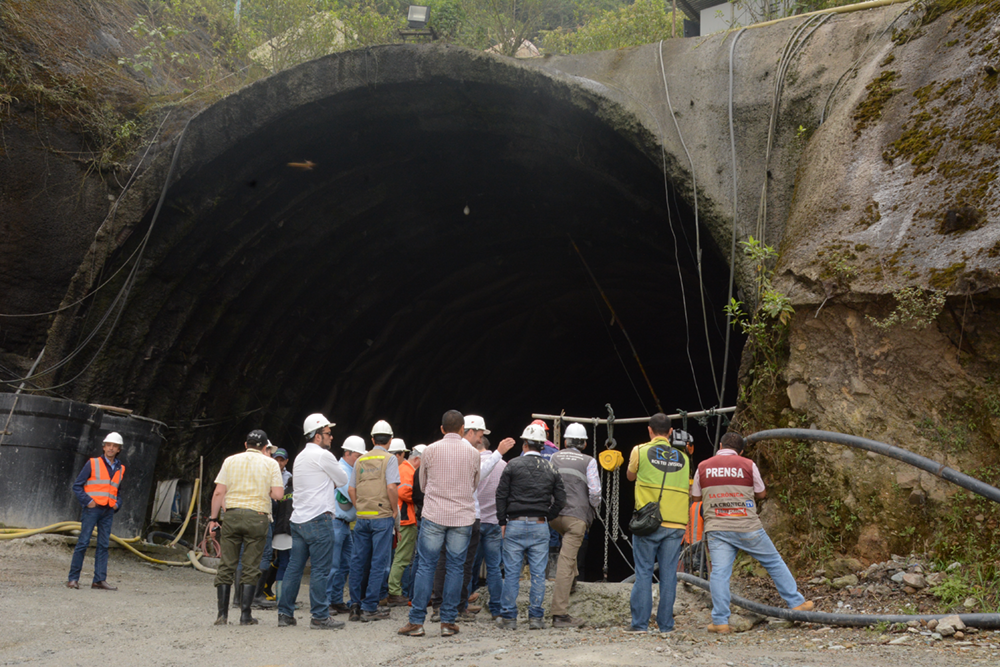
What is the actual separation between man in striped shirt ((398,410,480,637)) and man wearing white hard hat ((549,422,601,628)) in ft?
2.73

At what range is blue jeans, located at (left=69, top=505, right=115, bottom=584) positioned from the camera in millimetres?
8430

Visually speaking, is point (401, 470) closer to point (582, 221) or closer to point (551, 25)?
point (582, 221)

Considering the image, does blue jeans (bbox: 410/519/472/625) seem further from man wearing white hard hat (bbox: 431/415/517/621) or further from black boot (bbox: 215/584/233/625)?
black boot (bbox: 215/584/233/625)

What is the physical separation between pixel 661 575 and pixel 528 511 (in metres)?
1.14

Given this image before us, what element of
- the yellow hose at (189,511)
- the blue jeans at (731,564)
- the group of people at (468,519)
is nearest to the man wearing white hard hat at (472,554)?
the group of people at (468,519)

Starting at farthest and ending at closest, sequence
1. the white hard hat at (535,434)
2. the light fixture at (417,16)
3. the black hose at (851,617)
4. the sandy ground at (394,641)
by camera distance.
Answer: the light fixture at (417,16) < the white hard hat at (535,434) < the black hose at (851,617) < the sandy ground at (394,641)

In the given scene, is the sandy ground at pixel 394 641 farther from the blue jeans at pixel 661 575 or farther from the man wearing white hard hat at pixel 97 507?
the man wearing white hard hat at pixel 97 507

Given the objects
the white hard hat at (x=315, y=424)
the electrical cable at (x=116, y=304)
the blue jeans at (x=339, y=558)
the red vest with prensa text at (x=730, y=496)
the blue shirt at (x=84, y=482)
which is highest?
the electrical cable at (x=116, y=304)

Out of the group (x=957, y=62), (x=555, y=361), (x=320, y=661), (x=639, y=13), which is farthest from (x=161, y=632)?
(x=639, y=13)

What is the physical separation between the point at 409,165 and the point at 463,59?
2.66 metres

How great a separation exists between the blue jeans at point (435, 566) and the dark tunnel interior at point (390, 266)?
17.3 ft

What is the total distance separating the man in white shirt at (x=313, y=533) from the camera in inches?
257

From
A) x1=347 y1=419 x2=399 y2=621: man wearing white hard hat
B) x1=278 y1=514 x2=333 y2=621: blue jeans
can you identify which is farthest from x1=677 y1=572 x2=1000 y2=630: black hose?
x1=278 y1=514 x2=333 y2=621: blue jeans

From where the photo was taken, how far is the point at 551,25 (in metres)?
33.5
